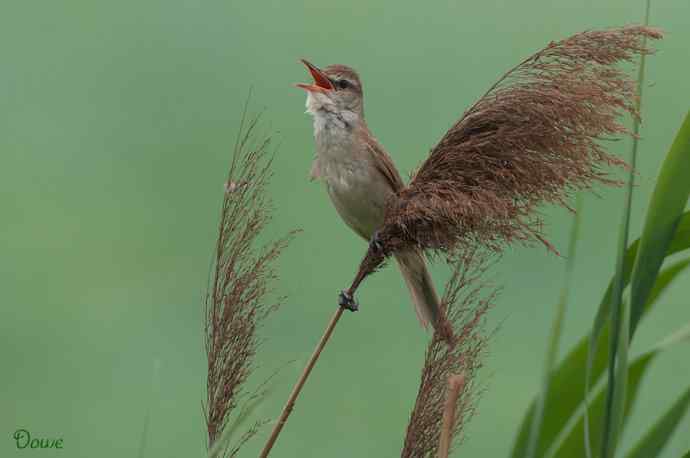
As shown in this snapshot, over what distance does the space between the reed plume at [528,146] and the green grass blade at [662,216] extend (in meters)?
0.17

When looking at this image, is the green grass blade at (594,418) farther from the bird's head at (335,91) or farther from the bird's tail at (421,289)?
the bird's head at (335,91)

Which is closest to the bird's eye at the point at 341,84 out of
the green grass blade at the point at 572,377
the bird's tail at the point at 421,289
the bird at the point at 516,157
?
the bird's tail at the point at 421,289

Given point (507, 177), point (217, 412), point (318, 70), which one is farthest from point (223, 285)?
point (318, 70)

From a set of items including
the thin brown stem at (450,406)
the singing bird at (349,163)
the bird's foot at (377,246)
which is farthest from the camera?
the singing bird at (349,163)

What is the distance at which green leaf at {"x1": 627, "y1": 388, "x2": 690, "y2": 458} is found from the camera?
110 centimetres

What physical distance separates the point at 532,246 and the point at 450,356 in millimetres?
230

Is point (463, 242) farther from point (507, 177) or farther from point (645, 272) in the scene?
point (645, 272)

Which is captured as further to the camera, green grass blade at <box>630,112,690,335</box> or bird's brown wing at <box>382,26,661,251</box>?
bird's brown wing at <box>382,26,661,251</box>

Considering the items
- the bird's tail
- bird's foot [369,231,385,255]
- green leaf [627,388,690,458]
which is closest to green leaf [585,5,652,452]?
green leaf [627,388,690,458]

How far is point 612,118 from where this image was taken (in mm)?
1327

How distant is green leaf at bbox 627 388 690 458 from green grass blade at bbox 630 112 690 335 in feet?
0.45

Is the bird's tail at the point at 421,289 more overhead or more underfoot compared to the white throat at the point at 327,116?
more underfoot

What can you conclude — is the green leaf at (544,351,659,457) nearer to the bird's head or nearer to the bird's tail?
the bird's tail

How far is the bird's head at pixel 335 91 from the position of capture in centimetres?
270
